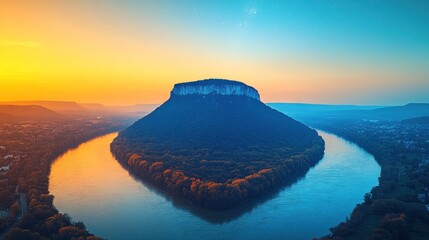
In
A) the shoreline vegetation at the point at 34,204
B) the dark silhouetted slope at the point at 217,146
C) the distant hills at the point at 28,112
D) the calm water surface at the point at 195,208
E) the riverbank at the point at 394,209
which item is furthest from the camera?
the distant hills at the point at 28,112

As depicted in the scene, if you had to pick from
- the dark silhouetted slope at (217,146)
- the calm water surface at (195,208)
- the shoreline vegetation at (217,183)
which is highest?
the dark silhouetted slope at (217,146)

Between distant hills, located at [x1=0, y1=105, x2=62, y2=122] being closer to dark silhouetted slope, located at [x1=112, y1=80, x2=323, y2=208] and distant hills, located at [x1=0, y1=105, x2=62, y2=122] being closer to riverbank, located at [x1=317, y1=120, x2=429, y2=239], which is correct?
dark silhouetted slope, located at [x1=112, y1=80, x2=323, y2=208]

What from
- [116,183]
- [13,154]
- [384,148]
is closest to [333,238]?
[116,183]

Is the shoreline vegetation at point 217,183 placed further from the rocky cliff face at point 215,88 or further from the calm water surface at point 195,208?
the rocky cliff face at point 215,88

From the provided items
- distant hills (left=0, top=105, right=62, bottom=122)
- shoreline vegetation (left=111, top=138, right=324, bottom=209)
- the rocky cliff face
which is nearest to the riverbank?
shoreline vegetation (left=111, top=138, right=324, bottom=209)

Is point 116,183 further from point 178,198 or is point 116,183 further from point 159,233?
point 159,233

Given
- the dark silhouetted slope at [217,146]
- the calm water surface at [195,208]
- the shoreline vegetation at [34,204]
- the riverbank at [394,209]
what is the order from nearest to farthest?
the shoreline vegetation at [34,204], the riverbank at [394,209], the calm water surface at [195,208], the dark silhouetted slope at [217,146]

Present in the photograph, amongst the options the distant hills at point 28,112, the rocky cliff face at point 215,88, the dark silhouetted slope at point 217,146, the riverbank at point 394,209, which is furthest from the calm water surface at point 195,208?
the distant hills at point 28,112
